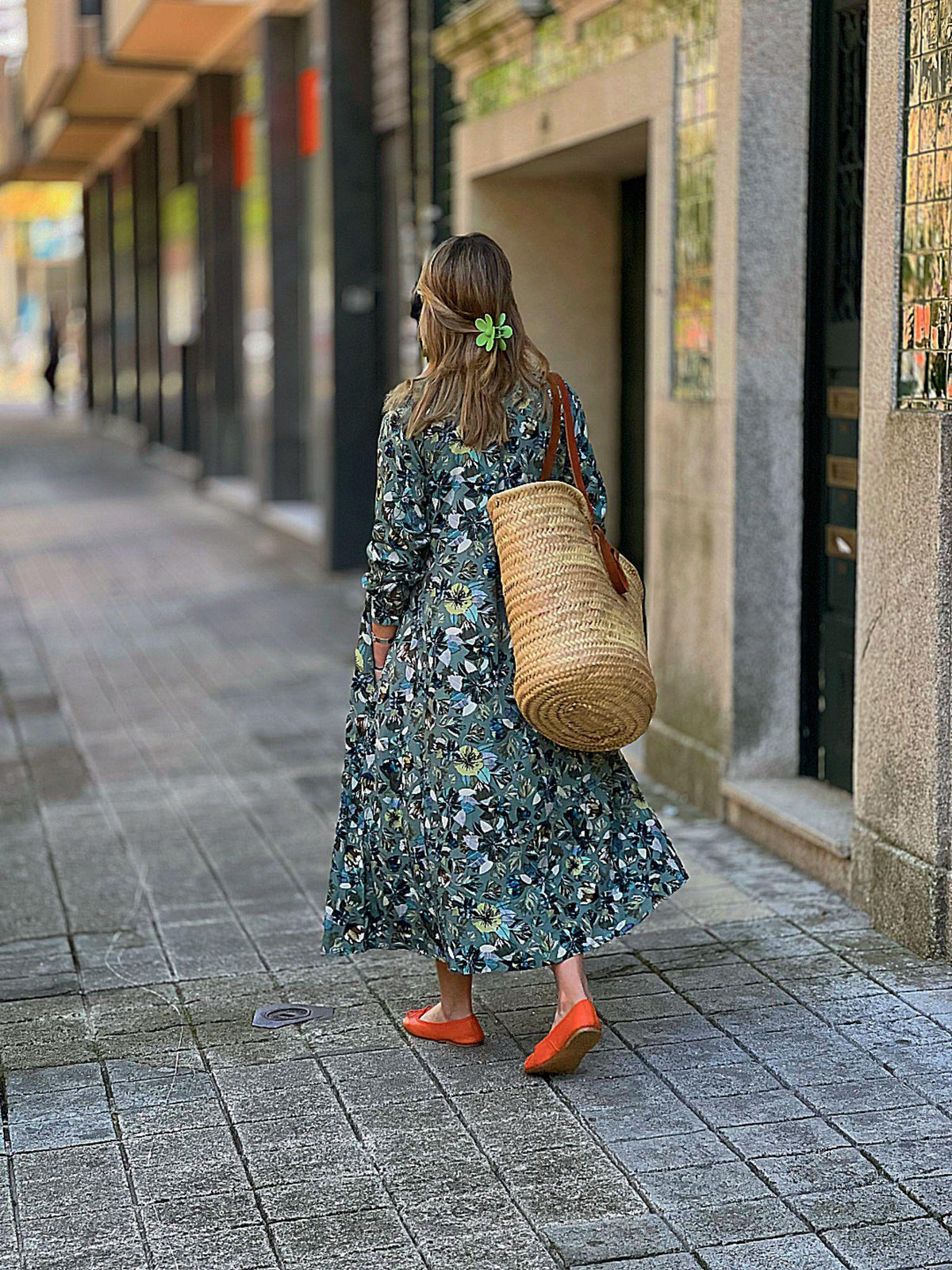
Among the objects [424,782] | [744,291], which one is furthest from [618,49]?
[424,782]

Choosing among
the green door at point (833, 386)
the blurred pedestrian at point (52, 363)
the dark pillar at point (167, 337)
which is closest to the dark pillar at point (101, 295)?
the blurred pedestrian at point (52, 363)

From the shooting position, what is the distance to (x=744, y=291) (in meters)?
6.05

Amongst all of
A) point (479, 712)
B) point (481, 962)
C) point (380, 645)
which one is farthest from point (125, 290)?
point (481, 962)

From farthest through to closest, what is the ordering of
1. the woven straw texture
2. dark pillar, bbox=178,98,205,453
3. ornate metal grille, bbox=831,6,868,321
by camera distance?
dark pillar, bbox=178,98,205,453
ornate metal grille, bbox=831,6,868,321
the woven straw texture

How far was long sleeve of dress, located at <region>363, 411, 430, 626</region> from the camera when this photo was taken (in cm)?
411

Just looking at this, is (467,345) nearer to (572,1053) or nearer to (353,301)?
(572,1053)

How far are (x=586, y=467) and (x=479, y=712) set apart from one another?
2.14ft

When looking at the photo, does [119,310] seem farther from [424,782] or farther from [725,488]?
[424,782]

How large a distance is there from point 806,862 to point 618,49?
3594mm

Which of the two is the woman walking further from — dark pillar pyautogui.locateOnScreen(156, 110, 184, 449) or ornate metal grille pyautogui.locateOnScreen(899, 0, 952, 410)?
dark pillar pyautogui.locateOnScreen(156, 110, 184, 449)

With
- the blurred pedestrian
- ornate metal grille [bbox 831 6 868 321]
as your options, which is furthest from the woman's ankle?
the blurred pedestrian

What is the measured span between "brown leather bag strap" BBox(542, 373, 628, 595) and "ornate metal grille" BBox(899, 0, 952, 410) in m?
1.22

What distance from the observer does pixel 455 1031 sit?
172 inches

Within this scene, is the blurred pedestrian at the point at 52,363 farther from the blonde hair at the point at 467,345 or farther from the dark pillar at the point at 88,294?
the blonde hair at the point at 467,345
